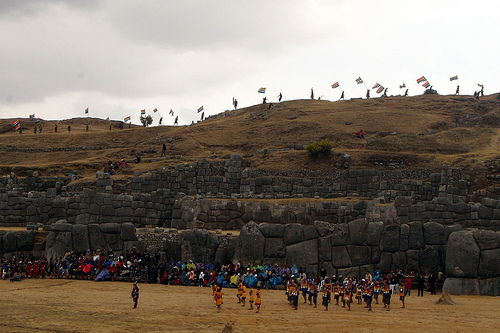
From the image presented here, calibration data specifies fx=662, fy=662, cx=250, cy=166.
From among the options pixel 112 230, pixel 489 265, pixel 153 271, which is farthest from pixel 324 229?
pixel 112 230

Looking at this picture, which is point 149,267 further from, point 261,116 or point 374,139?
point 261,116

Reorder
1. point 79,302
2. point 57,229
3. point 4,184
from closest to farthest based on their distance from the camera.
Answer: point 79,302 < point 57,229 < point 4,184

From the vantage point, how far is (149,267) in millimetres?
31938

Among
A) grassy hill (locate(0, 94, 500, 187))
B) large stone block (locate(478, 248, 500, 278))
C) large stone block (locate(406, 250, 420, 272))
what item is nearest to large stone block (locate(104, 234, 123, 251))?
grassy hill (locate(0, 94, 500, 187))

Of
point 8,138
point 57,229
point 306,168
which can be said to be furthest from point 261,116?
point 57,229

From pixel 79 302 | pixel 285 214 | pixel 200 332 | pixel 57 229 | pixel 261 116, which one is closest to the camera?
pixel 200 332

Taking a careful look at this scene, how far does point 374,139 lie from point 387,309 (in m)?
32.9

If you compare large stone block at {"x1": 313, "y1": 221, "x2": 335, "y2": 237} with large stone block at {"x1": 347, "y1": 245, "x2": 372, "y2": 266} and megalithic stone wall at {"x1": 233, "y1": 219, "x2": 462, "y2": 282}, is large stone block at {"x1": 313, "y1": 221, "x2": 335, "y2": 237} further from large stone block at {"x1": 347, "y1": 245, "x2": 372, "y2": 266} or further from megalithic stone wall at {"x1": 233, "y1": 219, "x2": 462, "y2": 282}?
large stone block at {"x1": 347, "y1": 245, "x2": 372, "y2": 266}

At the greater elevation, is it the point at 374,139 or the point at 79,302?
the point at 374,139

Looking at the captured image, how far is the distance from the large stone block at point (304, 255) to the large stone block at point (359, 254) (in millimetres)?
1739

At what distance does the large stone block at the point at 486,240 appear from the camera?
30297mm

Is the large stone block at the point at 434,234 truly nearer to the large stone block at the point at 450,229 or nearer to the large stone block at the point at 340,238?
the large stone block at the point at 450,229

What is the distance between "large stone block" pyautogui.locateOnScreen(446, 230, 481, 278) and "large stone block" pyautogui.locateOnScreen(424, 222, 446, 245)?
1.24m

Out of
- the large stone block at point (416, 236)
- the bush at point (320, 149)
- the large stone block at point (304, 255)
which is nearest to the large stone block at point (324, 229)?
the large stone block at point (304, 255)
